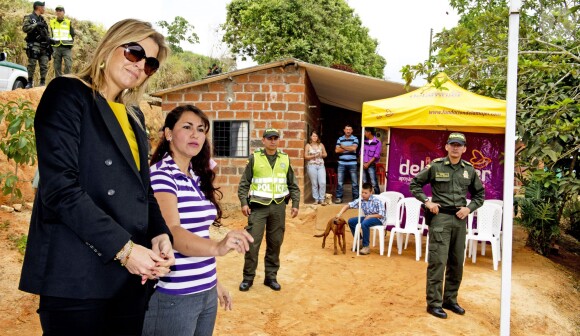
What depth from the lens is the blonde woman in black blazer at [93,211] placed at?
5.23 ft

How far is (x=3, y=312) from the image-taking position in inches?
211

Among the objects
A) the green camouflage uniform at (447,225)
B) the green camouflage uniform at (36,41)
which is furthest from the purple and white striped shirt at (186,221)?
the green camouflage uniform at (36,41)

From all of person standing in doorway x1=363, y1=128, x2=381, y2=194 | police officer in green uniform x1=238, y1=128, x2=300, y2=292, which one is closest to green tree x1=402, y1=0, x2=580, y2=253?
police officer in green uniform x1=238, y1=128, x2=300, y2=292

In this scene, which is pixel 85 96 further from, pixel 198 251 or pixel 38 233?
pixel 198 251

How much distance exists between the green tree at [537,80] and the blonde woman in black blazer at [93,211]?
549cm

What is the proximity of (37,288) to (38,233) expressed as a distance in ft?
0.58

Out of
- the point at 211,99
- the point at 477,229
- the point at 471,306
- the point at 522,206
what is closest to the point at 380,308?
the point at 471,306

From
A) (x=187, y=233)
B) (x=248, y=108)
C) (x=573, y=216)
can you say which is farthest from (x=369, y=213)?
(x=187, y=233)

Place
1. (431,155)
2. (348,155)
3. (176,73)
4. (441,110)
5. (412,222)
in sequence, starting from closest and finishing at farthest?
(441,110)
(412,222)
(431,155)
(348,155)
(176,73)

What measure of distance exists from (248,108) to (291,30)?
1333 centimetres

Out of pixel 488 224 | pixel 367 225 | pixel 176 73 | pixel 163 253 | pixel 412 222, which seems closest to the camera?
pixel 163 253

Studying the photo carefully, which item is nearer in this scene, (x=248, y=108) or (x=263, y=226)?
(x=263, y=226)

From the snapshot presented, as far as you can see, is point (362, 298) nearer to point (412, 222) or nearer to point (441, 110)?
point (412, 222)

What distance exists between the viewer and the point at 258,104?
40.6ft
